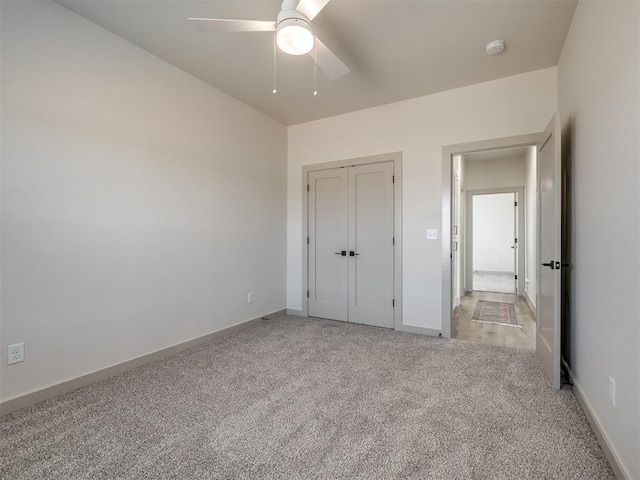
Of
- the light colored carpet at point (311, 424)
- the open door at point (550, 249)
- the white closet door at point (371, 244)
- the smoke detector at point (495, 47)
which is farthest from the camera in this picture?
the white closet door at point (371, 244)

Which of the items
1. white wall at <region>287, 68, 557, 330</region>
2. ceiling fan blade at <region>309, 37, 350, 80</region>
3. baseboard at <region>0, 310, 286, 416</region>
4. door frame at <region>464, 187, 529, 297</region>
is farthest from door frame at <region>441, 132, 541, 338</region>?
door frame at <region>464, 187, 529, 297</region>

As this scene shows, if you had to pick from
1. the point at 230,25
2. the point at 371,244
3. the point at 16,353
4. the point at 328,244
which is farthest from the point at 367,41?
the point at 16,353

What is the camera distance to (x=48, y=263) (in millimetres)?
2105

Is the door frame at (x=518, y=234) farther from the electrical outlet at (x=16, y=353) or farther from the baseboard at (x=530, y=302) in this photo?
the electrical outlet at (x=16, y=353)

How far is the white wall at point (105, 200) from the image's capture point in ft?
6.53

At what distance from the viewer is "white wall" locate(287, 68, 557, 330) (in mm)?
3072

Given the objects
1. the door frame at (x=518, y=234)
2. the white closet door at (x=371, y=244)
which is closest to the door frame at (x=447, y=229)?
the white closet door at (x=371, y=244)

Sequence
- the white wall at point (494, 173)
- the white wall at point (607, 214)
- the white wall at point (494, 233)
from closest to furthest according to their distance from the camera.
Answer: the white wall at point (607, 214) < the white wall at point (494, 173) < the white wall at point (494, 233)

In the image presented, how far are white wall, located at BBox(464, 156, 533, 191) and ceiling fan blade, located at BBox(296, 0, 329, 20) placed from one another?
5563 mm

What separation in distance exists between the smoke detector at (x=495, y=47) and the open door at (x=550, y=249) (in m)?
0.79

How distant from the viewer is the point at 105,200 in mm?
2414

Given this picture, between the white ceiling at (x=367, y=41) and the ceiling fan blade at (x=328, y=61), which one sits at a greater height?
the white ceiling at (x=367, y=41)

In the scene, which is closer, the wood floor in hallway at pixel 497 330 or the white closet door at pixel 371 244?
the wood floor in hallway at pixel 497 330

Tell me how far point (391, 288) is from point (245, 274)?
5.91ft
